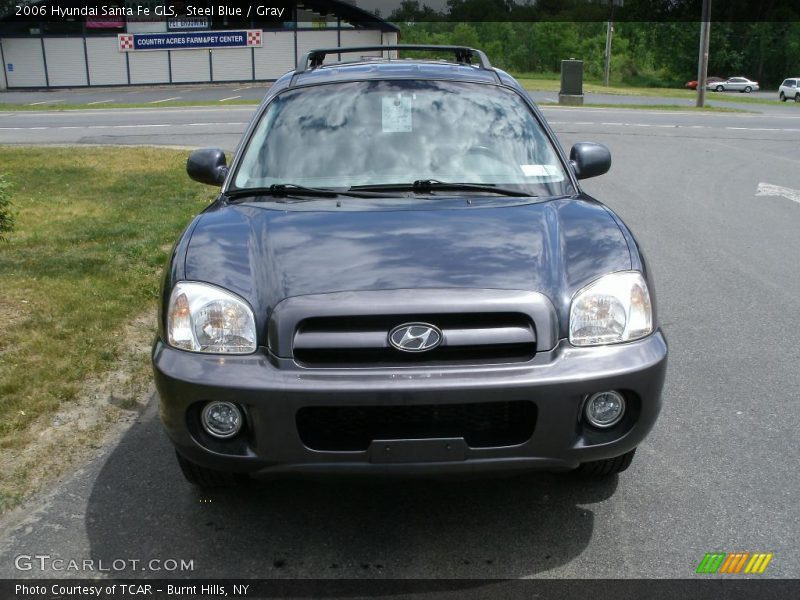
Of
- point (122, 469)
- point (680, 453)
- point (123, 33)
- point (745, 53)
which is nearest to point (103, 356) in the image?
point (122, 469)

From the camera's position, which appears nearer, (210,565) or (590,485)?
(210,565)

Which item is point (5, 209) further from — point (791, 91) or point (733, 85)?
point (733, 85)

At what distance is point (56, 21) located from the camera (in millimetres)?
48219

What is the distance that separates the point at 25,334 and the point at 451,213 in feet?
10.7

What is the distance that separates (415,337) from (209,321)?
75 centimetres

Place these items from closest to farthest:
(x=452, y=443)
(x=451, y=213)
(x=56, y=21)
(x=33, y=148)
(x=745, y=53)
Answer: (x=452, y=443)
(x=451, y=213)
(x=33, y=148)
(x=56, y=21)
(x=745, y=53)

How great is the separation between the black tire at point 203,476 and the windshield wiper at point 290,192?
1225 millimetres

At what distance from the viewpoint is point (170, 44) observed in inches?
1917

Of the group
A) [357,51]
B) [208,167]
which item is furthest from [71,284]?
[357,51]

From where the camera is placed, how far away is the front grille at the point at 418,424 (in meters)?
2.77

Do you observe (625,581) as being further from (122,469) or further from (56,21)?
(56,21)

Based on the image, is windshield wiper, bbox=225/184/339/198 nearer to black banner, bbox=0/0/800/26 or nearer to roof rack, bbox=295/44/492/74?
roof rack, bbox=295/44/492/74

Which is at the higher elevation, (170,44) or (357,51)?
(170,44)

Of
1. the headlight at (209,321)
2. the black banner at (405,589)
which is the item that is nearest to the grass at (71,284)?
the black banner at (405,589)
